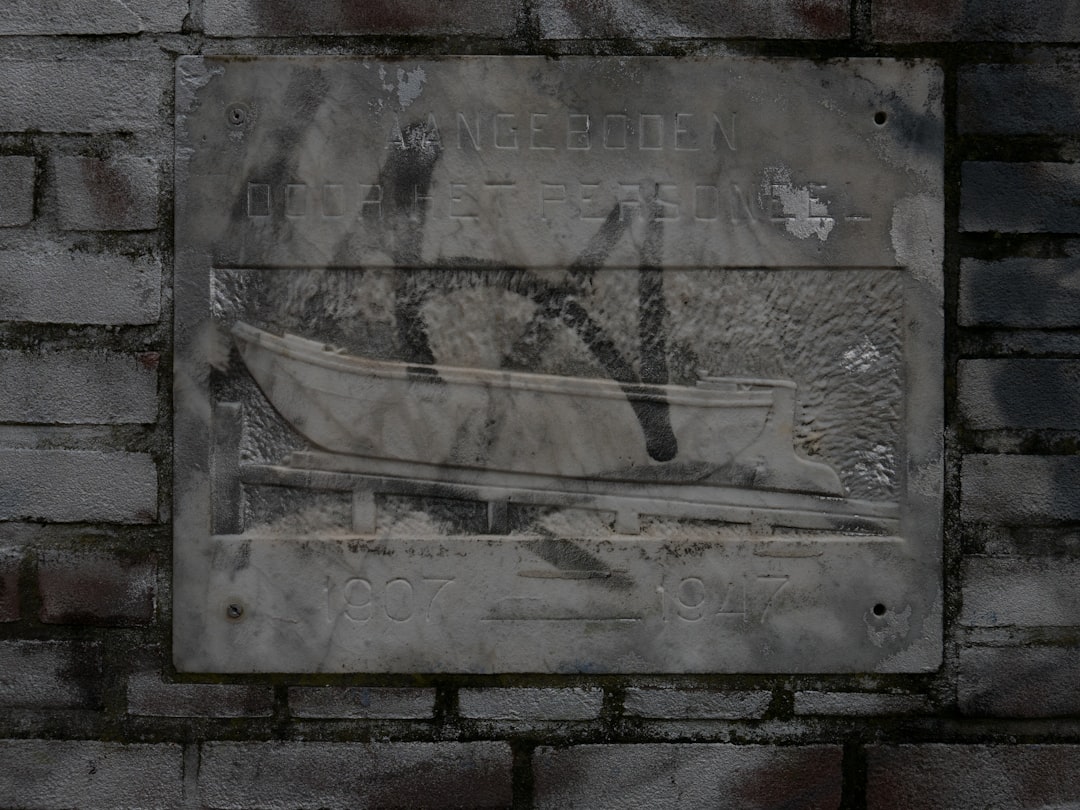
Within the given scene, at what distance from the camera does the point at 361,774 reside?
155cm

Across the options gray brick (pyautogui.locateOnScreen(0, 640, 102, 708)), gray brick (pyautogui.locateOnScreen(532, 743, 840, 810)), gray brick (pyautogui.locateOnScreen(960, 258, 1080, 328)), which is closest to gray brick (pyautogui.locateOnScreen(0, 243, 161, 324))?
gray brick (pyautogui.locateOnScreen(0, 640, 102, 708))

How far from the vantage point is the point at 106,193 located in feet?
5.04

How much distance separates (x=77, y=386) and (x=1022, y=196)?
1799 mm

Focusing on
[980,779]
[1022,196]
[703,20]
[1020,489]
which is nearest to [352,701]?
[980,779]

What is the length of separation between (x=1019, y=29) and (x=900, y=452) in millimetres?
817

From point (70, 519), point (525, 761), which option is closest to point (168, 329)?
point (70, 519)

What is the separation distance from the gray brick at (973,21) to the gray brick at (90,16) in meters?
1.32

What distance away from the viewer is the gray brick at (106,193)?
1.53 meters

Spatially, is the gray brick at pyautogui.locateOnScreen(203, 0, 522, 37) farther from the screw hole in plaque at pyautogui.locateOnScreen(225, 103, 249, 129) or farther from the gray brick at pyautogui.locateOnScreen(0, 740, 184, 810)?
the gray brick at pyautogui.locateOnScreen(0, 740, 184, 810)

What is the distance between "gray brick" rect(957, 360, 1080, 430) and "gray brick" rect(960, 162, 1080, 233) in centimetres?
26

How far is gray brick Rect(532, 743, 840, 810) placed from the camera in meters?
1.55


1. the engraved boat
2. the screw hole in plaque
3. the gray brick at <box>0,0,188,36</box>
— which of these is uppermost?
the gray brick at <box>0,0,188,36</box>

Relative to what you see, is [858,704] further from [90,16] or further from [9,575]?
[90,16]

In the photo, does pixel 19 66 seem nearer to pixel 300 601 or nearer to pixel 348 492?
pixel 348 492
